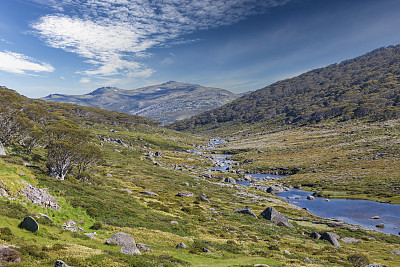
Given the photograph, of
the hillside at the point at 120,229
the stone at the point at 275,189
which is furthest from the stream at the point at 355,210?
the hillside at the point at 120,229

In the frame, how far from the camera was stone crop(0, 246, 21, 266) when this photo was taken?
14076 mm

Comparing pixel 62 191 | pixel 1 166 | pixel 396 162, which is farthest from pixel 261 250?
pixel 396 162

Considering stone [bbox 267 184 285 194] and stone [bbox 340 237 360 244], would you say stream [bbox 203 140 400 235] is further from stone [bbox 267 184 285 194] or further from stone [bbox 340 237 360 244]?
stone [bbox 340 237 360 244]

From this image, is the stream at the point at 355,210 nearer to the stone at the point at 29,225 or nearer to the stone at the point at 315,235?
the stone at the point at 315,235

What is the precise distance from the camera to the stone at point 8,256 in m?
14.1

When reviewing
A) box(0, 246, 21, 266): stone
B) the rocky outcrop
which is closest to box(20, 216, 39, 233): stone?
box(0, 246, 21, 266): stone

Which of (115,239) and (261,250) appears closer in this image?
(115,239)

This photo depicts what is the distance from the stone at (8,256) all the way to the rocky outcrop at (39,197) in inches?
622

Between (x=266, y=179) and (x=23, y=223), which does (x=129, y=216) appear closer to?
(x=23, y=223)

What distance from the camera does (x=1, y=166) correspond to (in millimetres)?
30203

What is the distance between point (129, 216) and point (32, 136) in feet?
133

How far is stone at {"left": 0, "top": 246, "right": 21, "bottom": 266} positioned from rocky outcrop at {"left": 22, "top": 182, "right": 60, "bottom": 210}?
1581 centimetres

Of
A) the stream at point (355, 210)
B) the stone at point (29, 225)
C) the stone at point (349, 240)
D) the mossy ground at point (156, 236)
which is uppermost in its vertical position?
the stone at point (29, 225)

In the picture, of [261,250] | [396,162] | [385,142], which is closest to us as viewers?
[261,250]
